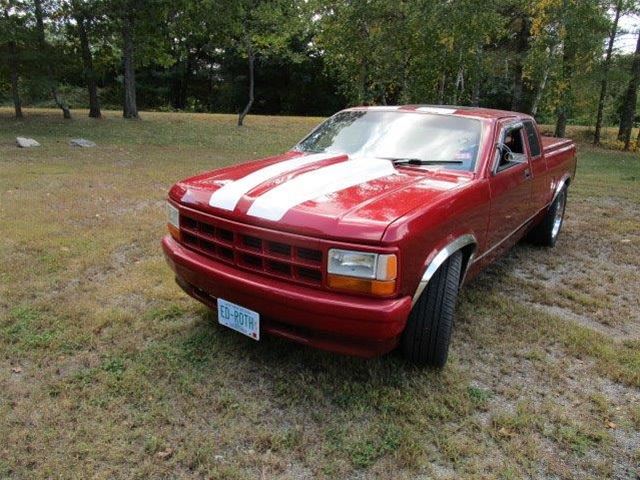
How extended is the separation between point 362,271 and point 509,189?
1.86 metres

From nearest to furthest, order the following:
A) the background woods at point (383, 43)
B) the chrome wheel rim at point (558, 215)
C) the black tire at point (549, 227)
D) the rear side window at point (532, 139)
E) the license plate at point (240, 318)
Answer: the license plate at point (240, 318) → the rear side window at point (532, 139) → the black tire at point (549, 227) → the chrome wheel rim at point (558, 215) → the background woods at point (383, 43)

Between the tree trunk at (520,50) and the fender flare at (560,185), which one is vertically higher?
the tree trunk at (520,50)

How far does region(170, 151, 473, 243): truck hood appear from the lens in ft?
7.78

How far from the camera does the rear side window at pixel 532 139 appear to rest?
4.45m

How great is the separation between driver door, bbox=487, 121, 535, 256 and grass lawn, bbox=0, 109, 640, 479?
573mm

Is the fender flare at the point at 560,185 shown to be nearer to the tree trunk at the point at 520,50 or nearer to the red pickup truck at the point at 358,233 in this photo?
the red pickup truck at the point at 358,233

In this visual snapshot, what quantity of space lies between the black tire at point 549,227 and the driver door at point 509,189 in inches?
40.1

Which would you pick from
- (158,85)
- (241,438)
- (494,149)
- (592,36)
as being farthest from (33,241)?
(158,85)

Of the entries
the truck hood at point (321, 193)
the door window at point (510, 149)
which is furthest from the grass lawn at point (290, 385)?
the door window at point (510, 149)

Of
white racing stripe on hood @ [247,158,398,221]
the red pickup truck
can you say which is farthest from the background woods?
white racing stripe on hood @ [247,158,398,221]

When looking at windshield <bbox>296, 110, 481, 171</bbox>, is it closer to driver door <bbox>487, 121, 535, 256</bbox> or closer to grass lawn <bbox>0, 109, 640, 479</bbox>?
driver door <bbox>487, 121, 535, 256</bbox>

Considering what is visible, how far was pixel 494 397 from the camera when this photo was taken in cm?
277

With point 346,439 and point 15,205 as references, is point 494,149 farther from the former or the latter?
point 15,205

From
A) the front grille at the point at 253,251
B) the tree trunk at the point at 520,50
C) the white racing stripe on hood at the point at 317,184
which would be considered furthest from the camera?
the tree trunk at the point at 520,50
